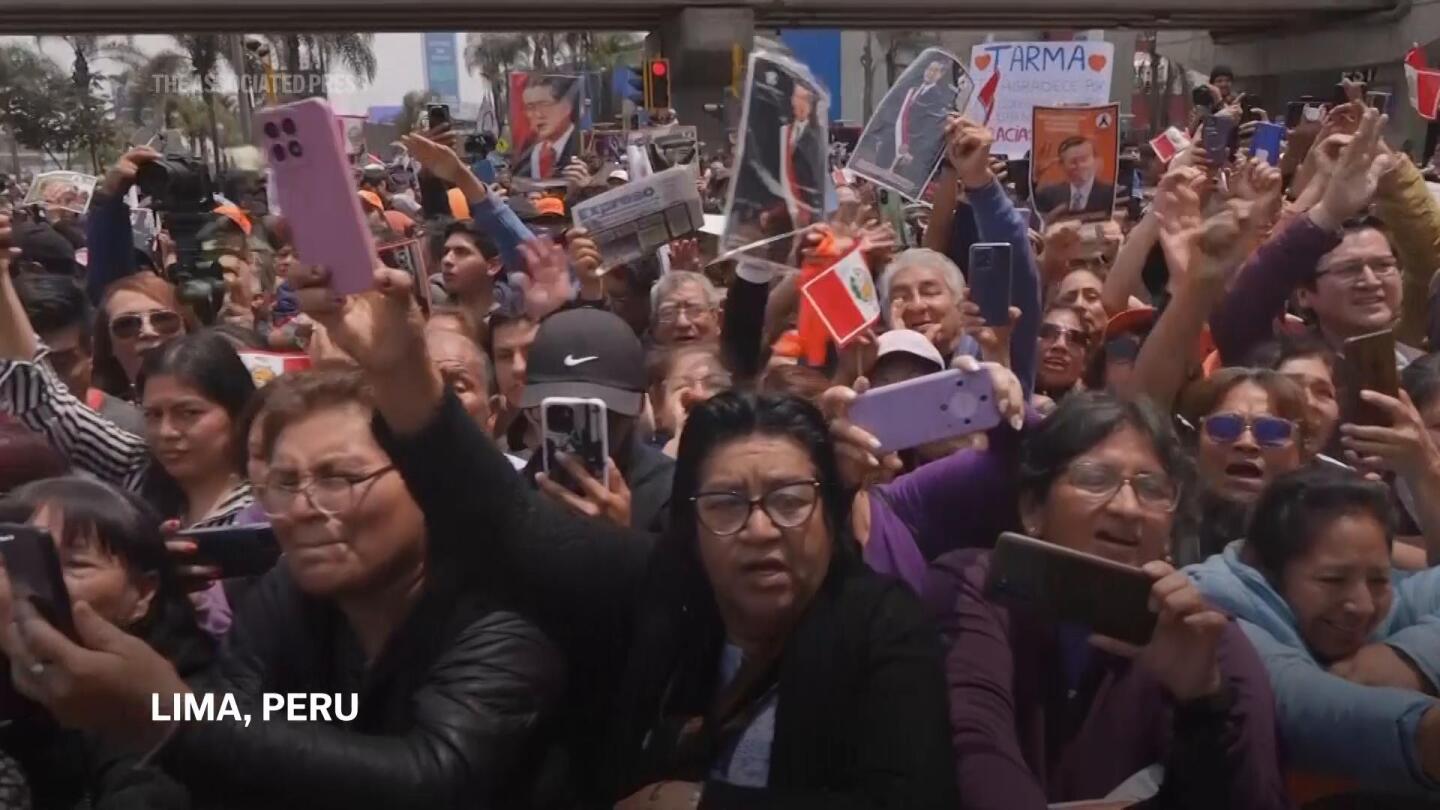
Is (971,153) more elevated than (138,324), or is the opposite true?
(971,153)

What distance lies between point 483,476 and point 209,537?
54cm

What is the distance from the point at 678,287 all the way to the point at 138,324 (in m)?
1.49

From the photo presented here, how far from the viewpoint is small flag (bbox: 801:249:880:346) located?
10.4ft

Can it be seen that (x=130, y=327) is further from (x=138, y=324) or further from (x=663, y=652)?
(x=663, y=652)

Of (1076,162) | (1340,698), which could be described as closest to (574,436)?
(1340,698)

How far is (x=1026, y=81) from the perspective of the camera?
7078 millimetres

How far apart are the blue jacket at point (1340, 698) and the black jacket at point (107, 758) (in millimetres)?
1479

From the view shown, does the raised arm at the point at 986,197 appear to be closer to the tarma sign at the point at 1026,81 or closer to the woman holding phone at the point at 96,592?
the woman holding phone at the point at 96,592

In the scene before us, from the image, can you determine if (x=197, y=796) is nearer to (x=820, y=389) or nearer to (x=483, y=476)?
(x=483, y=476)

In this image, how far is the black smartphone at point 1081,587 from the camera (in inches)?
71.6

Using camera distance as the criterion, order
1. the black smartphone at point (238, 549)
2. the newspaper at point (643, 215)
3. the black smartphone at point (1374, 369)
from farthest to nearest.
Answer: the newspaper at point (643, 215) → the black smartphone at point (1374, 369) → the black smartphone at point (238, 549)

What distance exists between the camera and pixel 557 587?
6.64 ft

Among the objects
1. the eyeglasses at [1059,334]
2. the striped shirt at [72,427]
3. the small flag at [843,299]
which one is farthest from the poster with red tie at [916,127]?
the striped shirt at [72,427]

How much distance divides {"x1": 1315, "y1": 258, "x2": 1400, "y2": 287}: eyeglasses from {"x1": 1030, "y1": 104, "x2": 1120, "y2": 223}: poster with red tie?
3.86 feet
